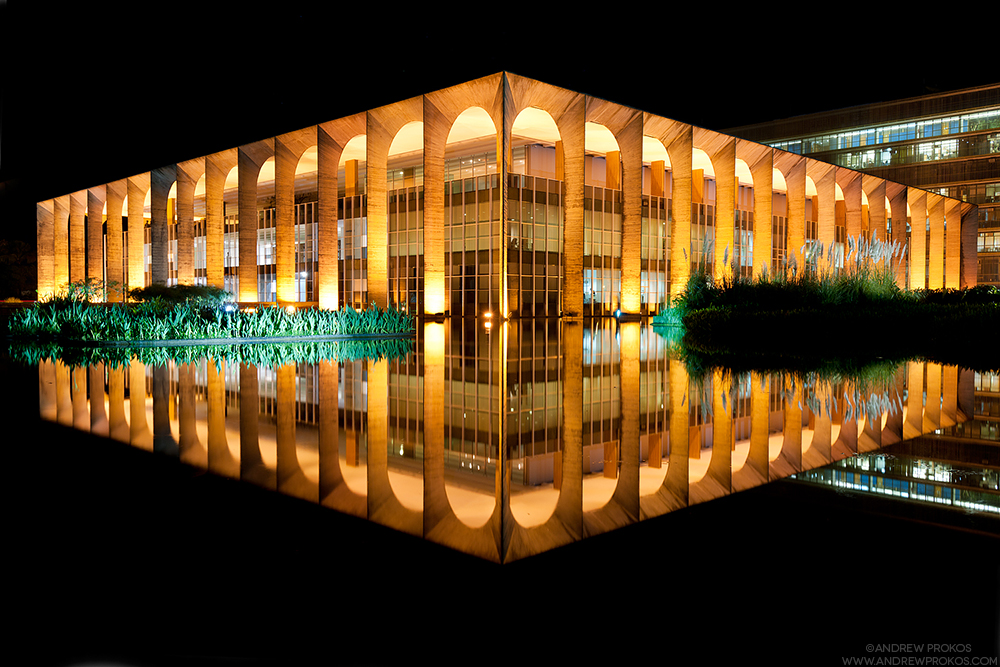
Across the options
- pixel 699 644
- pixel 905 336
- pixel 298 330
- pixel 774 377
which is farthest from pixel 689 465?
pixel 298 330

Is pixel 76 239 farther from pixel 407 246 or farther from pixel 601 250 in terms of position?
pixel 601 250

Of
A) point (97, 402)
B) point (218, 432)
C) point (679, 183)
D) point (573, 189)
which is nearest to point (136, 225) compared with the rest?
point (573, 189)

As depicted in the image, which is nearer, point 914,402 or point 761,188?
point 914,402

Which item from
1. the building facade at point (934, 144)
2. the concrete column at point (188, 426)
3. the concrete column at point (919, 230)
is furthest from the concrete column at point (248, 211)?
the building facade at point (934, 144)

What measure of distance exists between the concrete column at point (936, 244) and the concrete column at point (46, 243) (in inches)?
2637

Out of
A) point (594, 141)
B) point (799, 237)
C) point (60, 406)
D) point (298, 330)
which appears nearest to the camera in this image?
point (60, 406)

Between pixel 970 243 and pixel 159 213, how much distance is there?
2379 inches

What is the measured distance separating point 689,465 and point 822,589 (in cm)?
197

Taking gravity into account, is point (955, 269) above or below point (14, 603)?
above

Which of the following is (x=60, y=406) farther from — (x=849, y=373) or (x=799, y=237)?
(x=799, y=237)

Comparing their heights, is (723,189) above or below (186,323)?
above

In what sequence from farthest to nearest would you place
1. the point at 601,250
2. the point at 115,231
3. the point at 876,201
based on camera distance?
the point at 115,231, the point at 876,201, the point at 601,250

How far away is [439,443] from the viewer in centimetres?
489

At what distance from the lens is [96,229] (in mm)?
48062
